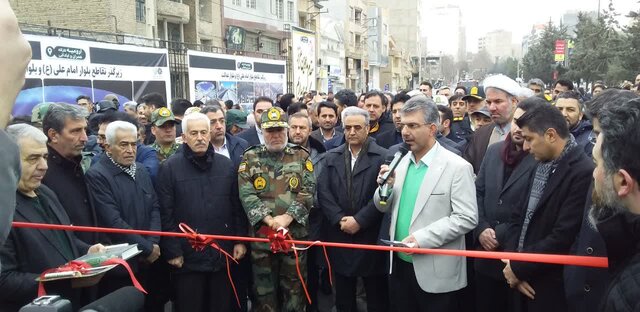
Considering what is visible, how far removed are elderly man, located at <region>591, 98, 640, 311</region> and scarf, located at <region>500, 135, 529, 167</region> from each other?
1.92 m

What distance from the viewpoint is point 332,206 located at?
4410 mm

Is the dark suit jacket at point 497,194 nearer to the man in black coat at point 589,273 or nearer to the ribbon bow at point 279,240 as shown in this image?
the man in black coat at point 589,273

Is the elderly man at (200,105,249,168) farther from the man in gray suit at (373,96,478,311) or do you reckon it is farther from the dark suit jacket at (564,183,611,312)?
the dark suit jacket at (564,183,611,312)

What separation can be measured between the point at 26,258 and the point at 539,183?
3.19 metres

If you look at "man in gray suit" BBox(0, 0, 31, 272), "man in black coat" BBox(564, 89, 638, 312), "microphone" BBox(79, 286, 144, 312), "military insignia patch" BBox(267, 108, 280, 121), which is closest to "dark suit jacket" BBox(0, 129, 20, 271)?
"man in gray suit" BBox(0, 0, 31, 272)

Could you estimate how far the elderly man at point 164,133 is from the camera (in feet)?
16.5

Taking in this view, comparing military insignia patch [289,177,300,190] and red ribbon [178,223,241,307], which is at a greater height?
military insignia patch [289,177,300,190]

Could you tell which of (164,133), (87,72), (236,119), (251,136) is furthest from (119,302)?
(87,72)

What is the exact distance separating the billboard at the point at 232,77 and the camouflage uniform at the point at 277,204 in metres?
10.1

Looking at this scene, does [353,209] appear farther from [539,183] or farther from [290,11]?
[290,11]

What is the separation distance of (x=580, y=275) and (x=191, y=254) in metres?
2.95

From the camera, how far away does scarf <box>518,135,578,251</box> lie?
3131 mm

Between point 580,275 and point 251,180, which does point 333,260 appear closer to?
point 251,180

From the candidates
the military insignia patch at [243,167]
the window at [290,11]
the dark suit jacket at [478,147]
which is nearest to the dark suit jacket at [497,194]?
the dark suit jacket at [478,147]
